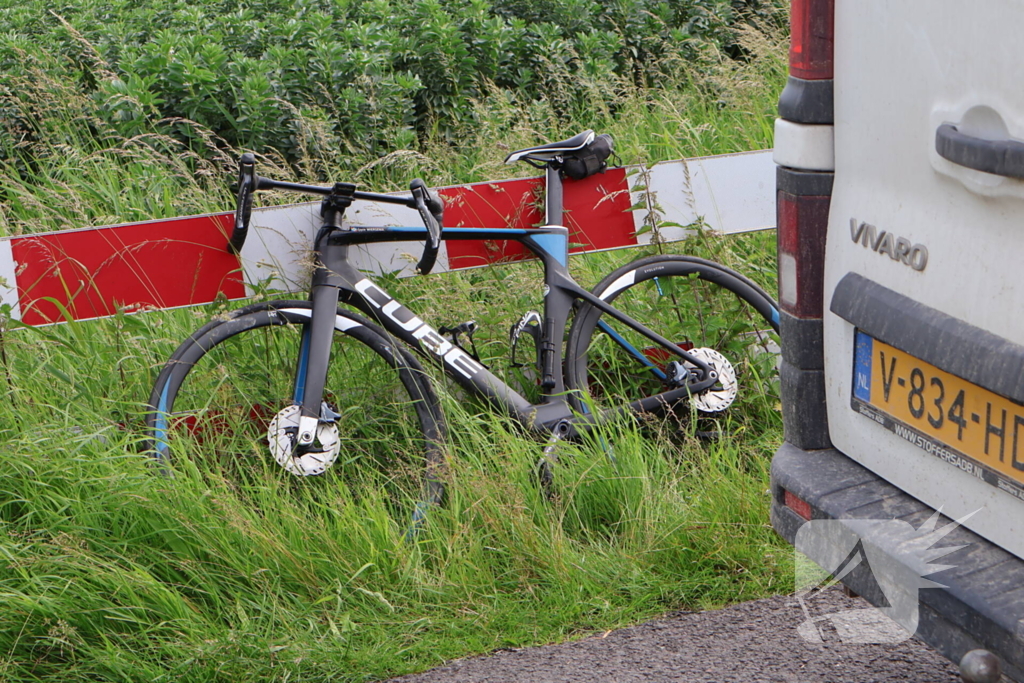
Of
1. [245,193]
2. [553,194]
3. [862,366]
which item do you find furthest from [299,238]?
[862,366]

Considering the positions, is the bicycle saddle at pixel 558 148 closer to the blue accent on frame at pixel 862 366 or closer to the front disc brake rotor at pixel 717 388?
the front disc brake rotor at pixel 717 388

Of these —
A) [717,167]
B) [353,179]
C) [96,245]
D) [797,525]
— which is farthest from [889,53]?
[353,179]

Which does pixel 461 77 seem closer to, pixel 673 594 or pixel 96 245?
pixel 96 245

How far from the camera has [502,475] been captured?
142 inches

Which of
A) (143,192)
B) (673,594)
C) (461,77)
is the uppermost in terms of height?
(461,77)

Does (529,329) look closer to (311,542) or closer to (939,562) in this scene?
(311,542)

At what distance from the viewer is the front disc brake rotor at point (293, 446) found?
3.59 metres

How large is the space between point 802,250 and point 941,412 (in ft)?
1.88

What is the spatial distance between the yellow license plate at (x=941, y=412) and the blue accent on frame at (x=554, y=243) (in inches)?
66.5

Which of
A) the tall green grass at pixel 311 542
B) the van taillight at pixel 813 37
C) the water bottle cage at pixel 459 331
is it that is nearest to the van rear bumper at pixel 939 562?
the tall green grass at pixel 311 542

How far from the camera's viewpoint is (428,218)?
3699mm

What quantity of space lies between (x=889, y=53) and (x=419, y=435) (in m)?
2.23

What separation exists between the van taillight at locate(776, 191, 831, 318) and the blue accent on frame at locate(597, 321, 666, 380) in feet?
4.89

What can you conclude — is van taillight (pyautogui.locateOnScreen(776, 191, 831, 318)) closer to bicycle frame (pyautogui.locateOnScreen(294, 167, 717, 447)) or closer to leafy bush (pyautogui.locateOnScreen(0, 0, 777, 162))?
bicycle frame (pyautogui.locateOnScreen(294, 167, 717, 447))
